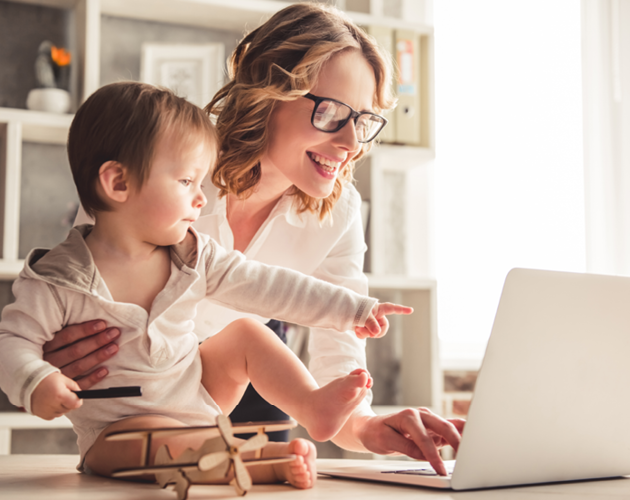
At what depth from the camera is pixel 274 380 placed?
877 mm

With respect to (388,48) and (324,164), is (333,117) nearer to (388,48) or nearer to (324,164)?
(324,164)

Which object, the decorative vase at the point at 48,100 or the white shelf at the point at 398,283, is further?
the white shelf at the point at 398,283

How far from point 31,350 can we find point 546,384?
624 millimetres

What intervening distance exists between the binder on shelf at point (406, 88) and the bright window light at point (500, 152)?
1.62 feet

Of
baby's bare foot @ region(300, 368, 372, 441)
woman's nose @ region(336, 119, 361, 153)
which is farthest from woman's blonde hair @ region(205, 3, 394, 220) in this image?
baby's bare foot @ region(300, 368, 372, 441)

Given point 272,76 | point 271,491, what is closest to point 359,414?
point 271,491

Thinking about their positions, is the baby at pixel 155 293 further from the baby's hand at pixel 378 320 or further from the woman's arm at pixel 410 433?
the woman's arm at pixel 410 433

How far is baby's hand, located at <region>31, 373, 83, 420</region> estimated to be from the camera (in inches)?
28.2

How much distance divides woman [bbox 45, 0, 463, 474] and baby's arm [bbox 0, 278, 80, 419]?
20.0 inches

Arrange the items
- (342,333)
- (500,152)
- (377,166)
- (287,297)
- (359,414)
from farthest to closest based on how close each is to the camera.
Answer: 1. (500,152)
2. (377,166)
3. (342,333)
4. (359,414)
5. (287,297)

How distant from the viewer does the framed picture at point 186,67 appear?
238 centimetres

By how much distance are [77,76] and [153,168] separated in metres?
1.55

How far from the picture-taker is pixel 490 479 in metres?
0.71

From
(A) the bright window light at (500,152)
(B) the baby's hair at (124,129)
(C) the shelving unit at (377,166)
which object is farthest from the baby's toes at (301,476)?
(A) the bright window light at (500,152)
